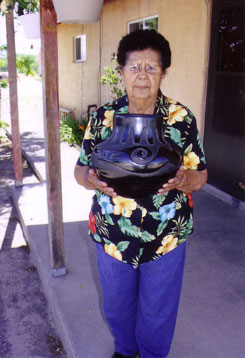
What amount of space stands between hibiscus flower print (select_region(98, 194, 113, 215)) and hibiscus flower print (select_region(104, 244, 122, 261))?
158 millimetres

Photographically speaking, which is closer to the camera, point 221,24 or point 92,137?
point 92,137

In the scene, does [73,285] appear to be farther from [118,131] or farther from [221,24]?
[221,24]

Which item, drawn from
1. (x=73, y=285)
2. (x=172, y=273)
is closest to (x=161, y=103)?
(x=172, y=273)

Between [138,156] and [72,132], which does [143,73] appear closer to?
[138,156]

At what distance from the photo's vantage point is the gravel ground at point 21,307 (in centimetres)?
276

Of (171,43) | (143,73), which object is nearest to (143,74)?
(143,73)

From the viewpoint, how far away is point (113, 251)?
1.87 meters

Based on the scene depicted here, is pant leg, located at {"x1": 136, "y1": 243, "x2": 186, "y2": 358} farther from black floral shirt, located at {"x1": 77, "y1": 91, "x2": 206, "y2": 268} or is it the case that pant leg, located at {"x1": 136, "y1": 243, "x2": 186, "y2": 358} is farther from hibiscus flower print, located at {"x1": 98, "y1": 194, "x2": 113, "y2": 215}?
hibiscus flower print, located at {"x1": 98, "y1": 194, "x2": 113, "y2": 215}

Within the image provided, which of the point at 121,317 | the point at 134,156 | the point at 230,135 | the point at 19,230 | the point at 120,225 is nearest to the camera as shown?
the point at 134,156

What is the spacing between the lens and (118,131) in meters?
1.63

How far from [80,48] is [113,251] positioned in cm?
998

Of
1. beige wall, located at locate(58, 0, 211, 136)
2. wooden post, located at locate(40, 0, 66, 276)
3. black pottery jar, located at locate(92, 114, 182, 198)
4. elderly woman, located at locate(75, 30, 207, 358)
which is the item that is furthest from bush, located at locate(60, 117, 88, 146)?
black pottery jar, located at locate(92, 114, 182, 198)

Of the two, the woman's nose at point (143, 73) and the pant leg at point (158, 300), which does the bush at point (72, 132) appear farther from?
the woman's nose at point (143, 73)

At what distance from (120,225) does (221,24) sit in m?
3.98
